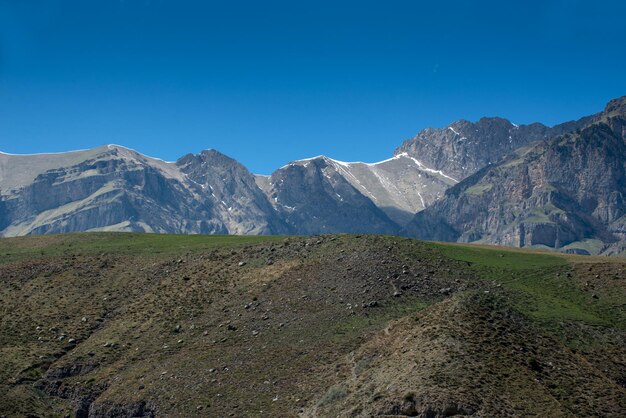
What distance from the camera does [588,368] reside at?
56.3 metres

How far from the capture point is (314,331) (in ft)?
222

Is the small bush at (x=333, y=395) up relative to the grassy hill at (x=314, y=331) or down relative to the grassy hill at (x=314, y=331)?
down

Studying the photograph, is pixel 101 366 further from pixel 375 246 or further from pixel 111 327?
pixel 375 246

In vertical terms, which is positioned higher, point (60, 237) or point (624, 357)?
point (60, 237)

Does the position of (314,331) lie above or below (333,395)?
above

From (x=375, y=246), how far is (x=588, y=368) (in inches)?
1296

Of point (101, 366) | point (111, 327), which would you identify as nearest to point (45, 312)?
point (111, 327)

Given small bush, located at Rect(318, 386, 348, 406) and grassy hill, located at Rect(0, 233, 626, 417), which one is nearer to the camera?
grassy hill, located at Rect(0, 233, 626, 417)

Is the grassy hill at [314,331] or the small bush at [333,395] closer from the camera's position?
the grassy hill at [314,331]

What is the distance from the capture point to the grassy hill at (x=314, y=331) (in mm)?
51906

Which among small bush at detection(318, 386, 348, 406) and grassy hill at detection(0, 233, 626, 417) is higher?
grassy hill at detection(0, 233, 626, 417)

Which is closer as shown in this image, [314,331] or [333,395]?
[333,395]

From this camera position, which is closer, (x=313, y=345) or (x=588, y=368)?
(x=588, y=368)

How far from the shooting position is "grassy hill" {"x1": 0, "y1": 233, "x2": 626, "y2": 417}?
5191 centimetres
